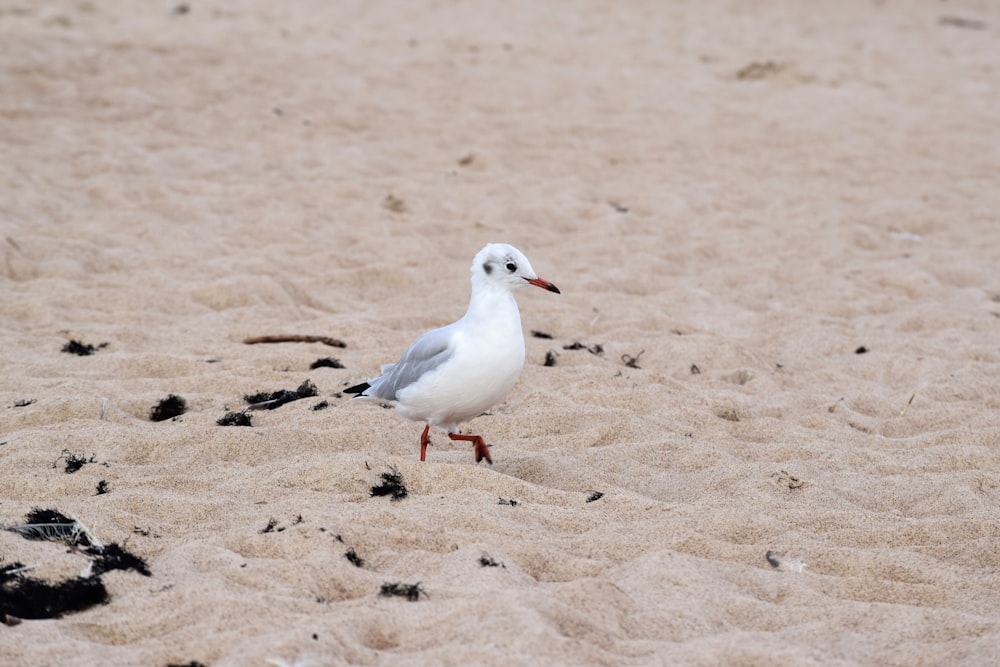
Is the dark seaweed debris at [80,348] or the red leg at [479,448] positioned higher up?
the red leg at [479,448]

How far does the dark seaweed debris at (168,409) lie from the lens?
403 centimetres

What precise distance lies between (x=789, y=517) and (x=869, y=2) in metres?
12.1

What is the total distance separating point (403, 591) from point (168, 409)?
183 cm

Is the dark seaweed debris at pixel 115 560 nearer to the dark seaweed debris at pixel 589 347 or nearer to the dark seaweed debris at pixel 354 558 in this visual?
the dark seaweed debris at pixel 354 558

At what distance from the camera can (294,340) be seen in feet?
16.2

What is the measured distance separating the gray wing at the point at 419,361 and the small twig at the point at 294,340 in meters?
1.25

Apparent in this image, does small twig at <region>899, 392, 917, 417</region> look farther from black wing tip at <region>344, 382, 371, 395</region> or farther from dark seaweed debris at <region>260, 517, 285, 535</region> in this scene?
dark seaweed debris at <region>260, 517, 285, 535</region>

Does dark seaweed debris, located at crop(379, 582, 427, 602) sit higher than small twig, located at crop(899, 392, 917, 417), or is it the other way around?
dark seaweed debris, located at crop(379, 582, 427, 602)

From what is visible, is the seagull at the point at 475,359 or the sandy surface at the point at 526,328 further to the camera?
the seagull at the point at 475,359

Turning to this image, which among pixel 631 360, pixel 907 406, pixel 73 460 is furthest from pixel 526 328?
pixel 73 460

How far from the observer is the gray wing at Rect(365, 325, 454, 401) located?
3516 millimetres

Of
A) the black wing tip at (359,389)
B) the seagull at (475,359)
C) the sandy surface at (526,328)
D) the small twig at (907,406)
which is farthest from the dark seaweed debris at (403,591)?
the small twig at (907,406)

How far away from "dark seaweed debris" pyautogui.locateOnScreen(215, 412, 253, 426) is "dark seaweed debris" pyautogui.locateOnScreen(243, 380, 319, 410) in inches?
6.7

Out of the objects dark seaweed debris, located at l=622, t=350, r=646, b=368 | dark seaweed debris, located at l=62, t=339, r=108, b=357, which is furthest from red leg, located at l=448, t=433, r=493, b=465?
dark seaweed debris, located at l=62, t=339, r=108, b=357
